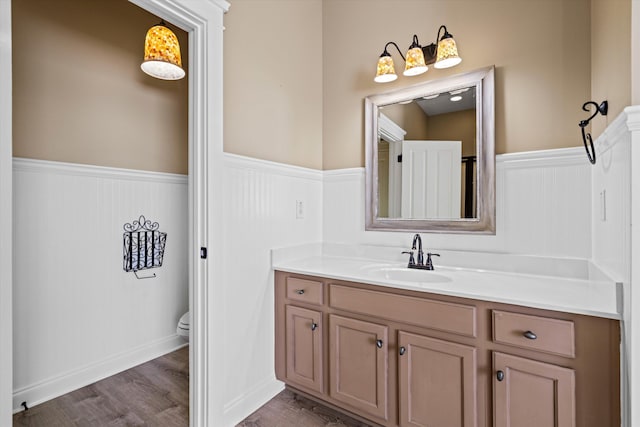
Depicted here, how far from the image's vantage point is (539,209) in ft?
5.29

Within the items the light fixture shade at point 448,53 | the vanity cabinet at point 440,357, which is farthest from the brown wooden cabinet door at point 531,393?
the light fixture shade at point 448,53

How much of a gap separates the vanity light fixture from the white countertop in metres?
1.14

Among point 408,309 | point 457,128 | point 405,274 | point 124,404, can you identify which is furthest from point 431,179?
point 124,404

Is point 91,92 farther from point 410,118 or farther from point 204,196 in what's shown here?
point 410,118

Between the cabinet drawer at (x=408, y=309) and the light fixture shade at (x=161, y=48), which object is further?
the light fixture shade at (x=161, y=48)

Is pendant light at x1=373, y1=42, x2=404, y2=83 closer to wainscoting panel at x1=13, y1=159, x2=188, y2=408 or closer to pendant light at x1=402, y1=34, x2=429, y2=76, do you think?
pendant light at x1=402, y1=34, x2=429, y2=76

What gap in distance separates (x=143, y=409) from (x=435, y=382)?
5.43ft

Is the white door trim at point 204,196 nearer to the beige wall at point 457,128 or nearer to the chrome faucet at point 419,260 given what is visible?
the chrome faucet at point 419,260

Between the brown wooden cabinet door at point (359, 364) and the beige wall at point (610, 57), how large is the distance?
1.28m

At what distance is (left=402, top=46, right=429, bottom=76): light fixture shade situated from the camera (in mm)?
1851

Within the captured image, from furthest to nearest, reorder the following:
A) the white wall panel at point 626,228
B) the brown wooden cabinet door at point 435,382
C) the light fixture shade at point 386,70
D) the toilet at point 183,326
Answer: the toilet at point 183,326
the light fixture shade at point 386,70
the brown wooden cabinet door at point 435,382
the white wall panel at point 626,228

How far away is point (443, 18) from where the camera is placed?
74.4 inches

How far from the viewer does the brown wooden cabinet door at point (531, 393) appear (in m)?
1.11

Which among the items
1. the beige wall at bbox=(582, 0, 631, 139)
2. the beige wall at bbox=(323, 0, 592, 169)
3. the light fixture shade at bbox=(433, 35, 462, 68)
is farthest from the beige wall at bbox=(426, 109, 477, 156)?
the beige wall at bbox=(582, 0, 631, 139)
